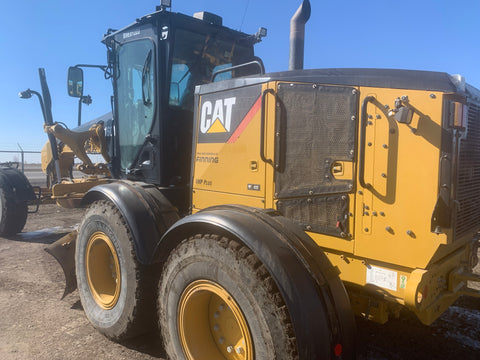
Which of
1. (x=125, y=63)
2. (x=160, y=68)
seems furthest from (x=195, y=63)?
(x=125, y=63)

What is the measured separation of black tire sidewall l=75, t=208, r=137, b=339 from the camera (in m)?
3.12

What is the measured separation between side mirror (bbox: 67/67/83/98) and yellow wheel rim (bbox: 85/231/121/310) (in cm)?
196

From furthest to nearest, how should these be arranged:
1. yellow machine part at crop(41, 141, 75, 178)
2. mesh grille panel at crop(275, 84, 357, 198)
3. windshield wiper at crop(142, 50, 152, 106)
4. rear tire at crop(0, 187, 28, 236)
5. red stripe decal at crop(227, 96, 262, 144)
→ yellow machine part at crop(41, 141, 75, 178) → rear tire at crop(0, 187, 28, 236) → windshield wiper at crop(142, 50, 152, 106) → red stripe decal at crop(227, 96, 262, 144) → mesh grille panel at crop(275, 84, 357, 198)

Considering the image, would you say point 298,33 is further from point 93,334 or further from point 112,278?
point 93,334

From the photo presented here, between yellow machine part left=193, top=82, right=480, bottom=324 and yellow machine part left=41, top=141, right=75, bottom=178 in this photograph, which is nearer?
yellow machine part left=193, top=82, right=480, bottom=324

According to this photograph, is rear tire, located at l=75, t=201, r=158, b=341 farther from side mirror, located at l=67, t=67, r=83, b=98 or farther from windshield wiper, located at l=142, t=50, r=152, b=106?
side mirror, located at l=67, t=67, r=83, b=98

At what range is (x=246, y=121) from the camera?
2688 millimetres

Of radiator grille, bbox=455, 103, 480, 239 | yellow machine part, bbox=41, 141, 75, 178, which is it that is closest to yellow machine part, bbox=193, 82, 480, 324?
radiator grille, bbox=455, 103, 480, 239

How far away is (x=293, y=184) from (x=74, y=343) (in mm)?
2464

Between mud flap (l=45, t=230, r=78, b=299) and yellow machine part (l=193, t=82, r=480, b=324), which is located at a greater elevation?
yellow machine part (l=193, t=82, r=480, b=324)

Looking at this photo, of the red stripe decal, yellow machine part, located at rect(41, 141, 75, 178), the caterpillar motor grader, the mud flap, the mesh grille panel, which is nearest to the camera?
the caterpillar motor grader

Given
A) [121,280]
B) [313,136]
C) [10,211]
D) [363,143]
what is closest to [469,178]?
[363,143]

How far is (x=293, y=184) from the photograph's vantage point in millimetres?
2467

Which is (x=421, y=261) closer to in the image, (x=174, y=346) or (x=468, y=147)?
(x=468, y=147)
